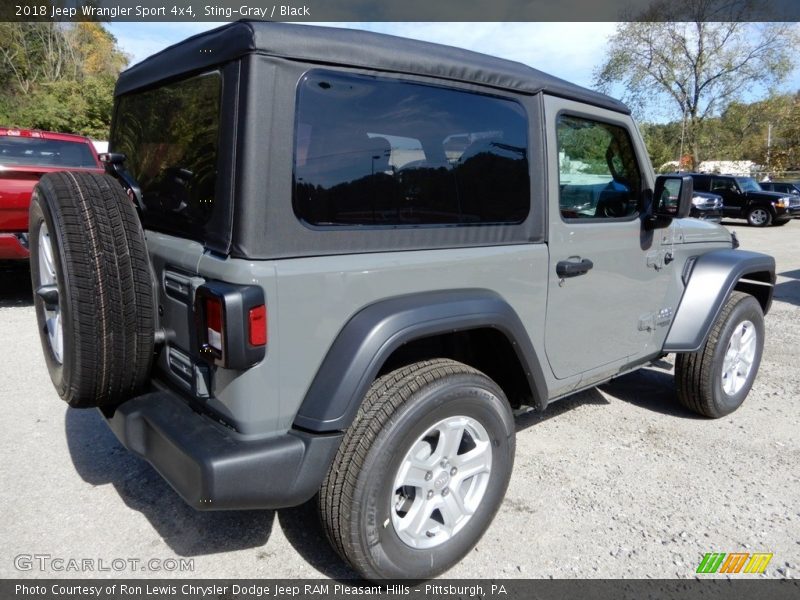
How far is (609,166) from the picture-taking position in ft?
10.2

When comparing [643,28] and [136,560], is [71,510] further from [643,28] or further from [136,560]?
[643,28]

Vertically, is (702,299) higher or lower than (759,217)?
lower

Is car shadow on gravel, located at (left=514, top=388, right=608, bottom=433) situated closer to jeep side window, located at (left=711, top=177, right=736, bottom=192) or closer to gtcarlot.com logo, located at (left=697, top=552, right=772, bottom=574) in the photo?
gtcarlot.com logo, located at (left=697, top=552, right=772, bottom=574)

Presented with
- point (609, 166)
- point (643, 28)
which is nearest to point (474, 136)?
point (609, 166)

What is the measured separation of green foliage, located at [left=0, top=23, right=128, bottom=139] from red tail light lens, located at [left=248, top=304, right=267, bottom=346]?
86.8 feet

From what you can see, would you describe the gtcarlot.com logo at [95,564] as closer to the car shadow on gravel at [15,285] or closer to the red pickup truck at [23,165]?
the red pickup truck at [23,165]

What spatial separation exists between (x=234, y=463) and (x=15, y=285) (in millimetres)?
7774

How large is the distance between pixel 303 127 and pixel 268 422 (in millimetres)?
978

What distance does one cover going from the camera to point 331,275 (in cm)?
196

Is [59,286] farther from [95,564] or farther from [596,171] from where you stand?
[596,171]

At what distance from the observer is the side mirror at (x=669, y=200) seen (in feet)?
10.1

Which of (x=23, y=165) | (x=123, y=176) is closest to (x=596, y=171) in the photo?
(x=123, y=176)

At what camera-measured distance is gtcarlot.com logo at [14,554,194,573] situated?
2.39m

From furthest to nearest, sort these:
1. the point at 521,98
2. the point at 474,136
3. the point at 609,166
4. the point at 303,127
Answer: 1. the point at 609,166
2. the point at 521,98
3. the point at 474,136
4. the point at 303,127
